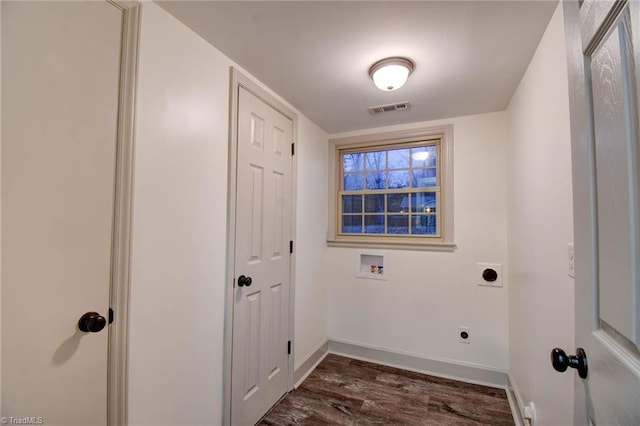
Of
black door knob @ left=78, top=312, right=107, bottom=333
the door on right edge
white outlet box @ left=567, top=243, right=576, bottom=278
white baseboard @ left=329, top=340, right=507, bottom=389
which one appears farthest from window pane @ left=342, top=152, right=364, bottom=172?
black door knob @ left=78, top=312, right=107, bottom=333


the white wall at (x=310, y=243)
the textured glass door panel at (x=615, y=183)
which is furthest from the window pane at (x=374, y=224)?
the textured glass door panel at (x=615, y=183)

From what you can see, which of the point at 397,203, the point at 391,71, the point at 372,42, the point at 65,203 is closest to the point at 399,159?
the point at 397,203

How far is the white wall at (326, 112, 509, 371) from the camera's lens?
2.33 metres

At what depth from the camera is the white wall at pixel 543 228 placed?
3.81 ft

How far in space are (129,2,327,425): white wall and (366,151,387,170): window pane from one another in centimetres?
172

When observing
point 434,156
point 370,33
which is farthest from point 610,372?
point 434,156

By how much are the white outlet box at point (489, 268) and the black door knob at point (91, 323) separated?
2.63 meters

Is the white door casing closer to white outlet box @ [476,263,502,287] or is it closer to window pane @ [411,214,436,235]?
window pane @ [411,214,436,235]

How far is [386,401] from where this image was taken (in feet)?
6.87

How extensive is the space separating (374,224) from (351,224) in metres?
0.26

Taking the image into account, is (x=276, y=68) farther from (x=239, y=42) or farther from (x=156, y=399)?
(x=156, y=399)

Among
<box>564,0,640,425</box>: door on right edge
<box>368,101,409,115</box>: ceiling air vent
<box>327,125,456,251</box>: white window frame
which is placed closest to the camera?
<box>564,0,640,425</box>: door on right edge

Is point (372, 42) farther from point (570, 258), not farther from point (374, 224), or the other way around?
point (374, 224)

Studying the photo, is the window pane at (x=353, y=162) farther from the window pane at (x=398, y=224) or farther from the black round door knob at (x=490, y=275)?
the black round door knob at (x=490, y=275)
